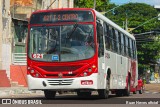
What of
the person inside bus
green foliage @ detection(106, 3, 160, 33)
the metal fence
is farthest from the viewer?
green foliage @ detection(106, 3, 160, 33)

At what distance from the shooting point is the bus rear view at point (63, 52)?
19.3 metres

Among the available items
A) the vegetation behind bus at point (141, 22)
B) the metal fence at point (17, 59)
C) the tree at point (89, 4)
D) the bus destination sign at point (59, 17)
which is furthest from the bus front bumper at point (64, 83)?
the vegetation behind bus at point (141, 22)

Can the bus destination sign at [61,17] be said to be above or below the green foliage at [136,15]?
below

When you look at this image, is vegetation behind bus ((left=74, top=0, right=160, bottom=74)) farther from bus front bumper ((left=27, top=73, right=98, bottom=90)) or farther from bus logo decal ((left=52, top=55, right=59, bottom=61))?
bus front bumper ((left=27, top=73, right=98, bottom=90))

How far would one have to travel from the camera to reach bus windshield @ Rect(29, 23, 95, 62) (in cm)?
1934

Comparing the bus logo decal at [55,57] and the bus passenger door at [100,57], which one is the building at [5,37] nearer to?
the bus passenger door at [100,57]

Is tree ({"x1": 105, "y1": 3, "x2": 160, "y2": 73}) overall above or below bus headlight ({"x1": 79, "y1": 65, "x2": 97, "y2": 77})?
above

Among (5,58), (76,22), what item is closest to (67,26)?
(76,22)

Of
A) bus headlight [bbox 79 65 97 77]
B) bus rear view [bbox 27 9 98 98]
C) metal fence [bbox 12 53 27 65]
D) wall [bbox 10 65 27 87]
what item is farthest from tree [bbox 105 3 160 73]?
bus headlight [bbox 79 65 97 77]

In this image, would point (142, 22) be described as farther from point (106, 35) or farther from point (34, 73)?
point (34, 73)

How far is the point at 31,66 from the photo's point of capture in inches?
775

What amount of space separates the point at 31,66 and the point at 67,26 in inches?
83.2

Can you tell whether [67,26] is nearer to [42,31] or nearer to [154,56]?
[42,31]

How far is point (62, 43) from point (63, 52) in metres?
0.37
